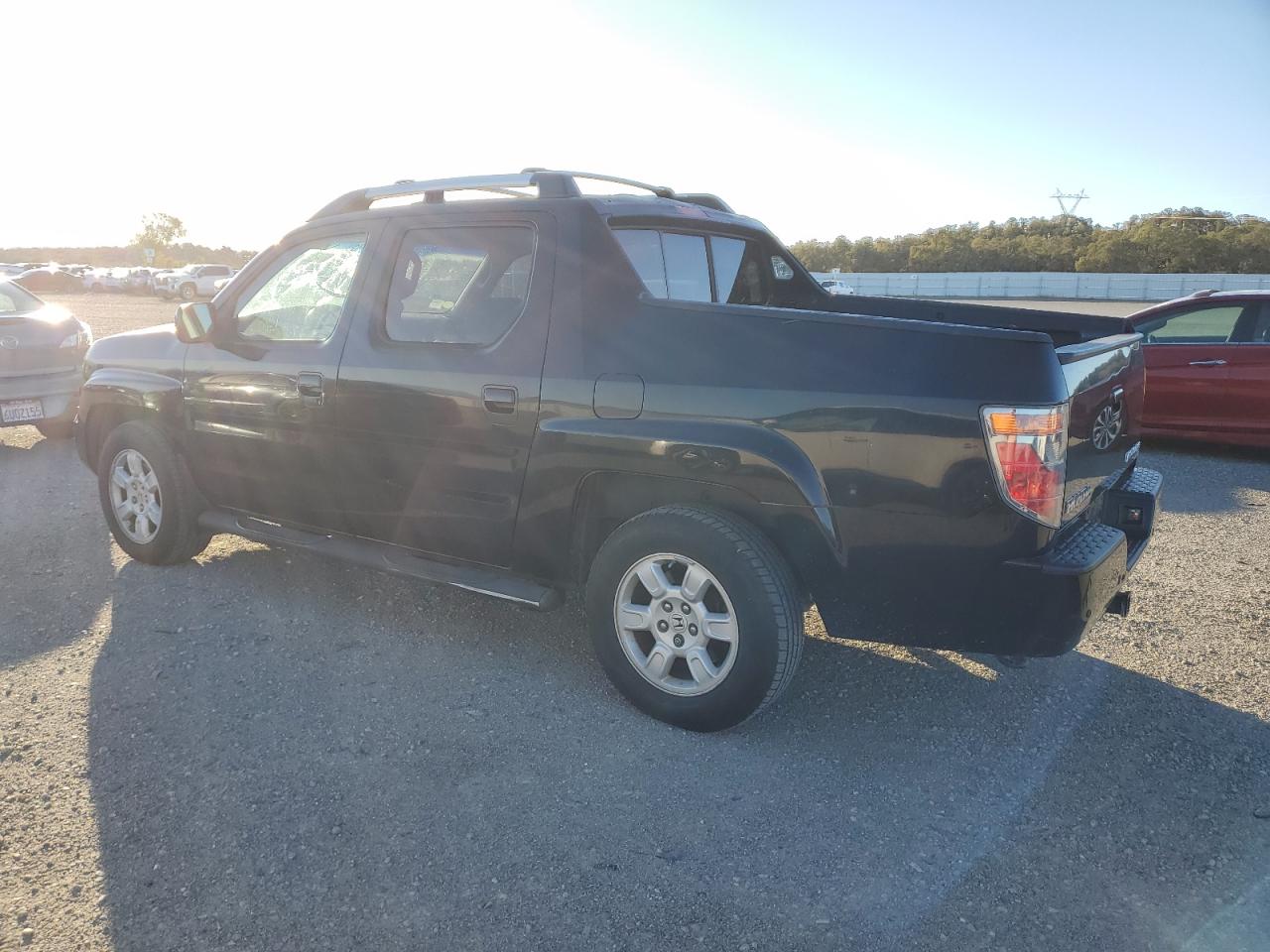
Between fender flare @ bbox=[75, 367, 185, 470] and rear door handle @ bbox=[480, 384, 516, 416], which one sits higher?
rear door handle @ bbox=[480, 384, 516, 416]

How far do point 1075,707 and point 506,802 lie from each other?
2.20m

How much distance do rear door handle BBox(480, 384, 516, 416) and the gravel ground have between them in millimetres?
1116

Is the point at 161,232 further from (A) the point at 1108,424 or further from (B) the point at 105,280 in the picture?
(A) the point at 1108,424

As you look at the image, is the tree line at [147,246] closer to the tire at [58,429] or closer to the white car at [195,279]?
the white car at [195,279]

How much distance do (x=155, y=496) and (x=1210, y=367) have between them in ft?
26.6

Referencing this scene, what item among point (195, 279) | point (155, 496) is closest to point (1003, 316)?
point (155, 496)

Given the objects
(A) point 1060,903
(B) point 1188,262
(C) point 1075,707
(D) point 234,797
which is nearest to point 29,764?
(D) point 234,797

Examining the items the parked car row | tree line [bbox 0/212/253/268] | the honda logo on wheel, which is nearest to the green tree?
tree line [bbox 0/212/253/268]

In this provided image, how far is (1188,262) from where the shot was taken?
179 ft

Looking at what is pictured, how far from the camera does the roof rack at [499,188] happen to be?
12.1ft

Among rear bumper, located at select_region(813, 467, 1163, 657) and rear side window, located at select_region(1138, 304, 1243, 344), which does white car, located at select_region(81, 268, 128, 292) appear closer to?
rear side window, located at select_region(1138, 304, 1243, 344)

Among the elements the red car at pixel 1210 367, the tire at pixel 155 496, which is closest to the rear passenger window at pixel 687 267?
the tire at pixel 155 496

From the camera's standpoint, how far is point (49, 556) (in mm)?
5395

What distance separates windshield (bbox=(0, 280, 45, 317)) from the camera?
849 centimetres
